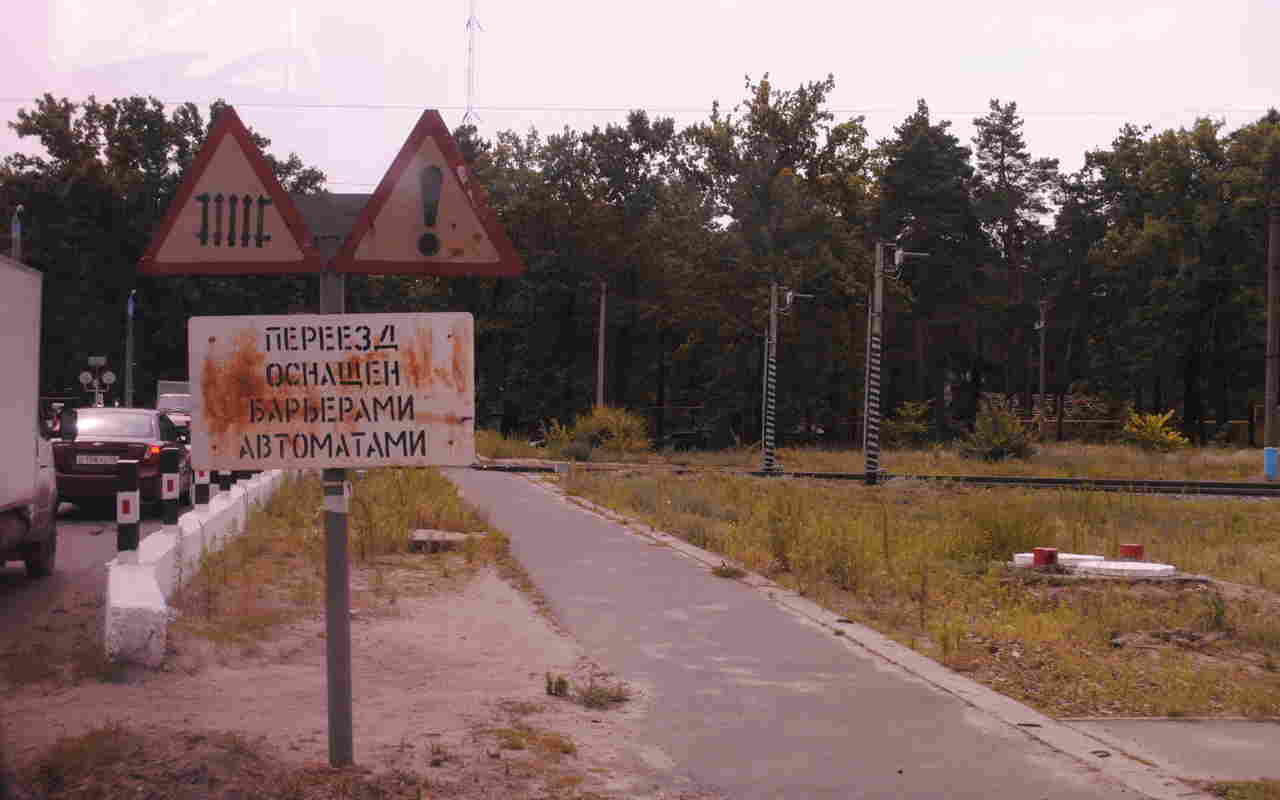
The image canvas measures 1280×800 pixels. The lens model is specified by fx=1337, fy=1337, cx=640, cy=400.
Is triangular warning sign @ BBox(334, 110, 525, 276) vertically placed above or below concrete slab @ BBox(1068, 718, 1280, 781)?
above

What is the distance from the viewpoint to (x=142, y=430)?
63.5ft

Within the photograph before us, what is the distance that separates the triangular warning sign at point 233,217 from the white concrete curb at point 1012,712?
4.34 metres

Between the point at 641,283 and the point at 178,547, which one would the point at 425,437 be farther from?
the point at 641,283

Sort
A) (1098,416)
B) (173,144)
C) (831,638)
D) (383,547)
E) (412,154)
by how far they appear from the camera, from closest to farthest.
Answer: (412,154)
(831,638)
(383,547)
(173,144)
(1098,416)

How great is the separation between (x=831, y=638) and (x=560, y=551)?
601 cm

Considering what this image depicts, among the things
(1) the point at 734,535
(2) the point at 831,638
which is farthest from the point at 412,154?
(1) the point at 734,535

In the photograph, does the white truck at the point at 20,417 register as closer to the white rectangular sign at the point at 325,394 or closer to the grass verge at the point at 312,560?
the grass verge at the point at 312,560

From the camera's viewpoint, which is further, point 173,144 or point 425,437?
point 173,144

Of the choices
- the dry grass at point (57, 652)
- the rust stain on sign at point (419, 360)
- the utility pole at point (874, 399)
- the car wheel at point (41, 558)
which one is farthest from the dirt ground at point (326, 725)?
the utility pole at point (874, 399)

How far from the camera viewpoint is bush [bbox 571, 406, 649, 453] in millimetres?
49781

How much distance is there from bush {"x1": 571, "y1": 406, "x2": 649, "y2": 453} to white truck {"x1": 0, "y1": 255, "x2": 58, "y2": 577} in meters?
37.8

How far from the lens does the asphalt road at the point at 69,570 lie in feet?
35.6

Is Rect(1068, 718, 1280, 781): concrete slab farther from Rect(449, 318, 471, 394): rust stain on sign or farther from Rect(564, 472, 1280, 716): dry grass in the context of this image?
Rect(449, 318, 471, 394): rust stain on sign

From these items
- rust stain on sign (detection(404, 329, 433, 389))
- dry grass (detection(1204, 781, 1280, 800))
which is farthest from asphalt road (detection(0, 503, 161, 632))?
dry grass (detection(1204, 781, 1280, 800))
